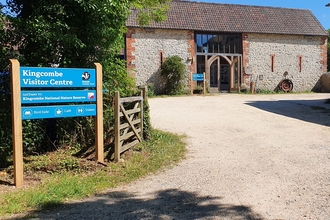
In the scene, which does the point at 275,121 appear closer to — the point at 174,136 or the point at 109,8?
the point at 174,136

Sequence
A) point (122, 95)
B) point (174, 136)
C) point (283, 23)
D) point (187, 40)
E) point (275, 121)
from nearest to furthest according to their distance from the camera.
Answer: point (122, 95) → point (174, 136) → point (275, 121) → point (187, 40) → point (283, 23)

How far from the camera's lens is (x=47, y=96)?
16.9ft

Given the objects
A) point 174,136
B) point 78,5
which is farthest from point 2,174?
point 174,136

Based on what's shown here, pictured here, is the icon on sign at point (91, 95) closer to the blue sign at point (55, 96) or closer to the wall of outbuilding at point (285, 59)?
the blue sign at point (55, 96)

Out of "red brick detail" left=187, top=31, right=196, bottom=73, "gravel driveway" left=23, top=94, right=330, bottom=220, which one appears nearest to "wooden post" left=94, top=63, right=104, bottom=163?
"gravel driveway" left=23, top=94, right=330, bottom=220

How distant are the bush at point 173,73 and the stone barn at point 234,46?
608 mm

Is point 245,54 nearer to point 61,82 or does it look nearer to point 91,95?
point 91,95

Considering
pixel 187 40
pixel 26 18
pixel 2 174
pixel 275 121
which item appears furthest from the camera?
pixel 187 40

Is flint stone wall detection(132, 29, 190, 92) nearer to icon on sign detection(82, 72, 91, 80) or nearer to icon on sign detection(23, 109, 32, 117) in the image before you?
icon on sign detection(82, 72, 91, 80)

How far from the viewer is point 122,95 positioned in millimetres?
7113

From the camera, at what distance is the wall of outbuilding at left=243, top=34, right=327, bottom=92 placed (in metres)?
24.9

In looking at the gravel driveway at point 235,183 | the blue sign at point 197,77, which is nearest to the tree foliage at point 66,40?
the gravel driveway at point 235,183

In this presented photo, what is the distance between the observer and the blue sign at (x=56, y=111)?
4.96 m

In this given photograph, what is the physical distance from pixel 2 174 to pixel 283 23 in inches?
1003
